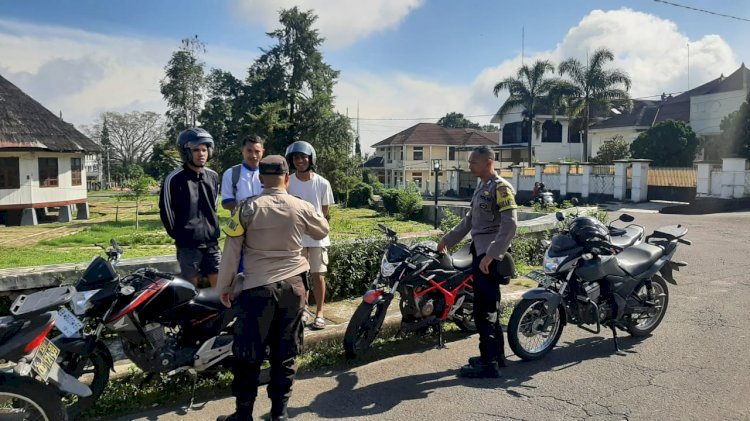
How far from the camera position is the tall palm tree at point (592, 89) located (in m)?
38.3

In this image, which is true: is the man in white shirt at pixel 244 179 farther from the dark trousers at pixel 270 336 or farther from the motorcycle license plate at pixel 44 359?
the motorcycle license plate at pixel 44 359

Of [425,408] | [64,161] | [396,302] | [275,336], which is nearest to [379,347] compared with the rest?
[396,302]

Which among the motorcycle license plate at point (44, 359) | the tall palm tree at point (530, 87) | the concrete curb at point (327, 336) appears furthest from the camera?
the tall palm tree at point (530, 87)

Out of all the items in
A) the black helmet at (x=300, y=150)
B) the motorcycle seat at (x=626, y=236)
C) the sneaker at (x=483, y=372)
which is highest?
the black helmet at (x=300, y=150)

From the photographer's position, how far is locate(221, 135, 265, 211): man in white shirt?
208 inches

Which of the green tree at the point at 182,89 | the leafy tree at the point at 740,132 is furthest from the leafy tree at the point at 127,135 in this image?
the leafy tree at the point at 740,132

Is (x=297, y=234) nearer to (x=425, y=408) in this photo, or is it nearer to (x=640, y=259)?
(x=425, y=408)

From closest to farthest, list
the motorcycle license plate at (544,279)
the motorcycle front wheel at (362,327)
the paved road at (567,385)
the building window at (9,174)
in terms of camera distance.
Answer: the paved road at (567,385) < the motorcycle front wheel at (362,327) < the motorcycle license plate at (544,279) < the building window at (9,174)

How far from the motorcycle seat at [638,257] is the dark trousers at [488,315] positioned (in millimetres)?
1514

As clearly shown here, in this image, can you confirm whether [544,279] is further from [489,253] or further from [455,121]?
[455,121]

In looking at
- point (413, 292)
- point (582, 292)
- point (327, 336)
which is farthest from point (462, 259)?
point (327, 336)

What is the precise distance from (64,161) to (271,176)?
26.9 metres

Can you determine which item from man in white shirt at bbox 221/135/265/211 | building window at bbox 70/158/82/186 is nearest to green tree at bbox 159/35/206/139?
building window at bbox 70/158/82/186

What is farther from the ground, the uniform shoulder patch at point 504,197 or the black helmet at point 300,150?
the black helmet at point 300,150
